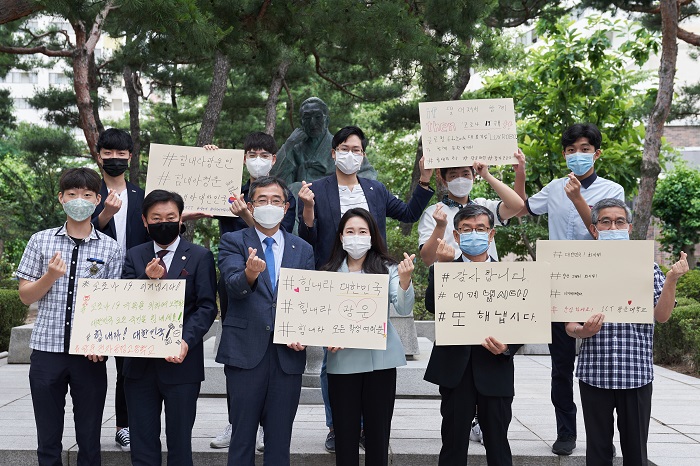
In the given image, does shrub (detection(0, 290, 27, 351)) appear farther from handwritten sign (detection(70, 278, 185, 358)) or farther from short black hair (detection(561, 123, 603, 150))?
short black hair (detection(561, 123, 603, 150))

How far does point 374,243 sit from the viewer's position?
15.2 feet

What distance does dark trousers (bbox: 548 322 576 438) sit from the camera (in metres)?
5.27

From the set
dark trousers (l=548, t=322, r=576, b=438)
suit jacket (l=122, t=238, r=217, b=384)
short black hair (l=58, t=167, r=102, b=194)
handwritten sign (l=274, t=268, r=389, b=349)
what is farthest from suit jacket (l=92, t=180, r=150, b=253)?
dark trousers (l=548, t=322, r=576, b=438)

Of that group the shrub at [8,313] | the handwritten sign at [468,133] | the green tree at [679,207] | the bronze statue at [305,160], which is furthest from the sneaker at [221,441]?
the green tree at [679,207]

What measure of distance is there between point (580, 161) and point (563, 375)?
139 centimetres

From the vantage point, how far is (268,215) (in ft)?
14.7

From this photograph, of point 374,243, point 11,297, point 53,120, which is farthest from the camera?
point 53,120

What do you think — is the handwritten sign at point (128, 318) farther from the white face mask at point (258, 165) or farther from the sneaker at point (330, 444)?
the sneaker at point (330, 444)

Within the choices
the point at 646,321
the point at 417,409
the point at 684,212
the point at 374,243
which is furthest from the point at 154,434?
the point at 684,212

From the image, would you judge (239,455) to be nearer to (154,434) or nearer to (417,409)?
(154,434)

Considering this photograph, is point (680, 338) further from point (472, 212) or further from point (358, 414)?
point (358, 414)

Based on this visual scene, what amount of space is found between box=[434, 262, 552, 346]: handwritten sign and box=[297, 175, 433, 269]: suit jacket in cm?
86

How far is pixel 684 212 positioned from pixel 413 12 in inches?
615

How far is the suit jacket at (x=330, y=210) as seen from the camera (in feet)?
17.0
